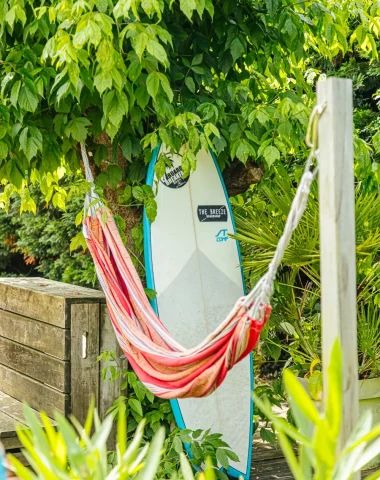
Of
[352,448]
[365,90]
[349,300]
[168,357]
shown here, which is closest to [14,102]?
[168,357]

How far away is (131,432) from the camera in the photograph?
141 inches

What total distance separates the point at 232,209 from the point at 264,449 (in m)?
1.22

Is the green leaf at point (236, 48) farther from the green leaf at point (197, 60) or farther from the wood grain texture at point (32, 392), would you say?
the wood grain texture at point (32, 392)

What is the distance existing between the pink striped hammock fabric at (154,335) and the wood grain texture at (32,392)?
0.60 meters

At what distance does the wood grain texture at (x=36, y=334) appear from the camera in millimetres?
3678

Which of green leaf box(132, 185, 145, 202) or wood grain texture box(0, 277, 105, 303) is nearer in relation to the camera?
green leaf box(132, 185, 145, 202)

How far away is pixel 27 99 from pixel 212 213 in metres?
0.98

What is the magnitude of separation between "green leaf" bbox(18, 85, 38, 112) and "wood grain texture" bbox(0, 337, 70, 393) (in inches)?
44.8

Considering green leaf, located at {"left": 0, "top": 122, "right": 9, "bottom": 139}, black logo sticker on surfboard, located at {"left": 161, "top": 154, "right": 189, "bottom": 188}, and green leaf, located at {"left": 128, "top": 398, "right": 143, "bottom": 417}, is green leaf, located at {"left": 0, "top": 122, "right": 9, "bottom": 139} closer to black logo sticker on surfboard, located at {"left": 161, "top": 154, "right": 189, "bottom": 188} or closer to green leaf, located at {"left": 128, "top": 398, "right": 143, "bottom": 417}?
black logo sticker on surfboard, located at {"left": 161, "top": 154, "right": 189, "bottom": 188}

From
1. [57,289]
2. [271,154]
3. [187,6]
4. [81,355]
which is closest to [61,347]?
[81,355]

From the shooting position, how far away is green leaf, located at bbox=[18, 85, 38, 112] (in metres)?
3.18

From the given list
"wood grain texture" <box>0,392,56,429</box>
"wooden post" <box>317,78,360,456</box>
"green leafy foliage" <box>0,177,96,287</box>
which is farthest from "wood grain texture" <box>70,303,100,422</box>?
"green leafy foliage" <box>0,177,96,287</box>

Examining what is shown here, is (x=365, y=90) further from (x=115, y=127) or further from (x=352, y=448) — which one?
(x=352, y=448)

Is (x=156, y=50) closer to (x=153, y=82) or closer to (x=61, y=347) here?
(x=153, y=82)
